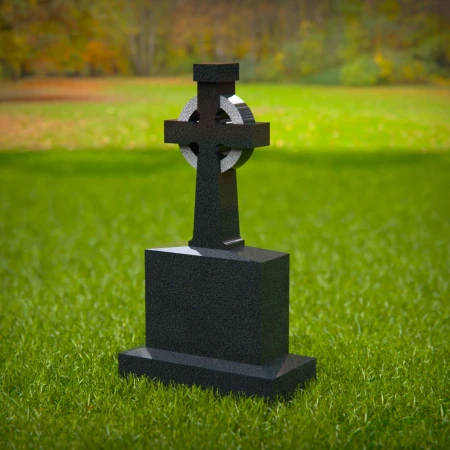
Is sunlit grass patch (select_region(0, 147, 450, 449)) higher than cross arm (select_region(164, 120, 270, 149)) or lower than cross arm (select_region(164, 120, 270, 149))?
lower

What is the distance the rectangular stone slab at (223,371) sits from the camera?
182 inches

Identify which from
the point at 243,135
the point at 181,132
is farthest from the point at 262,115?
the point at 243,135

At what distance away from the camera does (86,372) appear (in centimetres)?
511

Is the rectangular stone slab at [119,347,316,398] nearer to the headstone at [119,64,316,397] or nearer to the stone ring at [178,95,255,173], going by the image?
the headstone at [119,64,316,397]

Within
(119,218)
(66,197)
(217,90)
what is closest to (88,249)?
(119,218)

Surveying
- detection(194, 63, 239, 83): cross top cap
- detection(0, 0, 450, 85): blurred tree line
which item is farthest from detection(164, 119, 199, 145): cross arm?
detection(0, 0, 450, 85): blurred tree line

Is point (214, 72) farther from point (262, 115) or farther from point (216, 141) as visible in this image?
point (262, 115)

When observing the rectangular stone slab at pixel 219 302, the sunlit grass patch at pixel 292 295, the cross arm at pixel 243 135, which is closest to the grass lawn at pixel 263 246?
the sunlit grass patch at pixel 292 295

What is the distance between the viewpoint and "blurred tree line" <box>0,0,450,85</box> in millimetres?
12602

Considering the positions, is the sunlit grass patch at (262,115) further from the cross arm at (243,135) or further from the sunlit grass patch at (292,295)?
the cross arm at (243,135)

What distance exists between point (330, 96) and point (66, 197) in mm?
4328

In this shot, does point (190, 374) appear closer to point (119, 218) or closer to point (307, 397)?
point (307, 397)

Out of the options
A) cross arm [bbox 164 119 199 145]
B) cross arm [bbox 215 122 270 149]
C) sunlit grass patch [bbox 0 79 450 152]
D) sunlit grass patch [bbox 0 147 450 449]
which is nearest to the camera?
sunlit grass patch [bbox 0 147 450 449]

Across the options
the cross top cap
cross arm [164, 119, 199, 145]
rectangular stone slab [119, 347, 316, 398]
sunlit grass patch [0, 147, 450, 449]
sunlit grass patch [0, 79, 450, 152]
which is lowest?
sunlit grass patch [0, 147, 450, 449]
